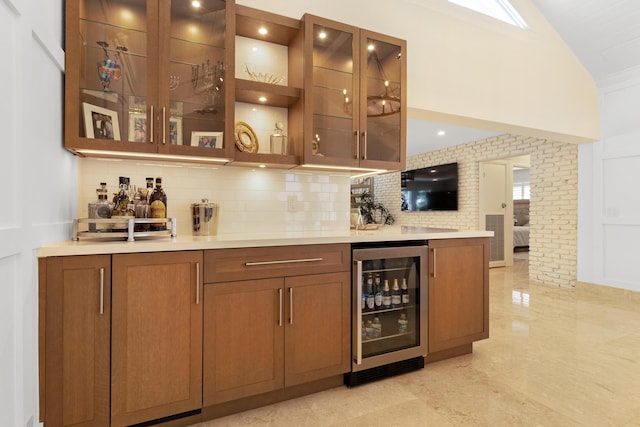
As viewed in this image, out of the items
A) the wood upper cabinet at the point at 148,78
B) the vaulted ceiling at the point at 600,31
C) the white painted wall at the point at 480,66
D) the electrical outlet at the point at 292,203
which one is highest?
the vaulted ceiling at the point at 600,31

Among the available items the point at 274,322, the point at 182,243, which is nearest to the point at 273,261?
the point at 274,322

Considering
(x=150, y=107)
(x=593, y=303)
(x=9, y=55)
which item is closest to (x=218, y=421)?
(x=150, y=107)

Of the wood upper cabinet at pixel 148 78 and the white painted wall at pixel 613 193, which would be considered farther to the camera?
the white painted wall at pixel 613 193

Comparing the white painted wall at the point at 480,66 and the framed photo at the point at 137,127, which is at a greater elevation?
the white painted wall at the point at 480,66

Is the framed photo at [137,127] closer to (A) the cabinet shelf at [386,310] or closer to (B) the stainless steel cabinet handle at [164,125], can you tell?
(B) the stainless steel cabinet handle at [164,125]

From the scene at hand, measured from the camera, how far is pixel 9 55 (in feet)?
3.87

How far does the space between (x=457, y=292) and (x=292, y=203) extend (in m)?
1.40

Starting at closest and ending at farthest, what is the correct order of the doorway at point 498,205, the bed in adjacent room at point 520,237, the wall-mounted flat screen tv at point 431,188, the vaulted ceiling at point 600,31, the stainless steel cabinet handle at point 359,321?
the stainless steel cabinet handle at point 359,321 < the vaulted ceiling at point 600,31 < the doorway at point 498,205 < the wall-mounted flat screen tv at point 431,188 < the bed in adjacent room at point 520,237

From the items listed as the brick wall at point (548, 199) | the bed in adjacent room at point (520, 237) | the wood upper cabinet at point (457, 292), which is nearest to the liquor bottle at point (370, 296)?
the wood upper cabinet at point (457, 292)

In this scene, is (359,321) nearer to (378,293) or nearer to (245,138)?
(378,293)

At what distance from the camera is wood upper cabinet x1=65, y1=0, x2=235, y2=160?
1710 millimetres

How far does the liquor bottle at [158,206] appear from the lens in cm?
183

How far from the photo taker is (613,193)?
418 cm

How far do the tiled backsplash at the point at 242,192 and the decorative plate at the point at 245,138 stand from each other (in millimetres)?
185
